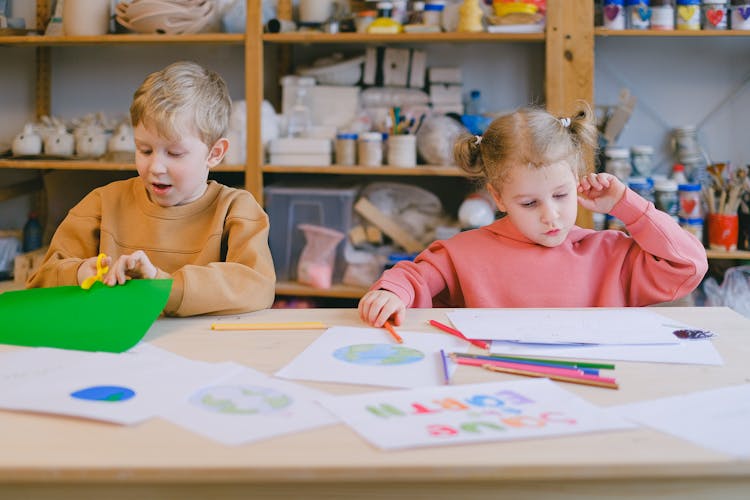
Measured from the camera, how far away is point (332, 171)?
2588mm

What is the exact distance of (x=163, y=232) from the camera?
4.59 feet

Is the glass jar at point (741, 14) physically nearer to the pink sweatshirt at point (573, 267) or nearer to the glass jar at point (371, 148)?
the glass jar at point (371, 148)

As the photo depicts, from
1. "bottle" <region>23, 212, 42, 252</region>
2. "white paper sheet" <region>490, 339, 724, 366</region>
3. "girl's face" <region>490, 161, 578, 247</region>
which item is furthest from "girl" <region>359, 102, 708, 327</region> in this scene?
"bottle" <region>23, 212, 42, 252</region>

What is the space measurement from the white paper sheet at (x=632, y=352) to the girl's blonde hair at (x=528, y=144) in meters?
0.43

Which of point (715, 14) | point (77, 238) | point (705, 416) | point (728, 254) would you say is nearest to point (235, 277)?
point (77, 238)

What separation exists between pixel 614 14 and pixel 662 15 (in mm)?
141

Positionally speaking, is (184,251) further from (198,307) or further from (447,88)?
(447,88)

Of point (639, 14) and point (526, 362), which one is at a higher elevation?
point (639, 14)

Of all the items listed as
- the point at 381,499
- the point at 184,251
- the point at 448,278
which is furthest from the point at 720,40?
the point at 381,499

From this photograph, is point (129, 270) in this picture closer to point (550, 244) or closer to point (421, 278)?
point (421, 278)

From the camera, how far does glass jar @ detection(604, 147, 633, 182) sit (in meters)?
2.55

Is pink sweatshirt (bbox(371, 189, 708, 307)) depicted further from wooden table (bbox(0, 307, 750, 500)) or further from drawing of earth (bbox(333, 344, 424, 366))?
wooden table (bbox(0, 307, 750, 500))

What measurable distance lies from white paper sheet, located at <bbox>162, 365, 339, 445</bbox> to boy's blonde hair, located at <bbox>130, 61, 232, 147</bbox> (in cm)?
65

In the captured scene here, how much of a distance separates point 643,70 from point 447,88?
691 mm
